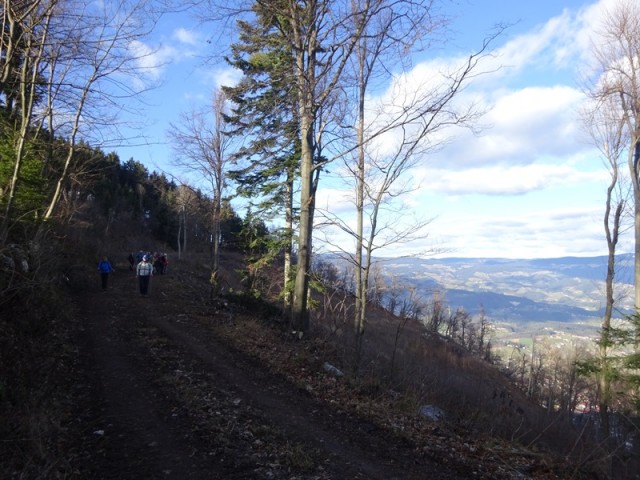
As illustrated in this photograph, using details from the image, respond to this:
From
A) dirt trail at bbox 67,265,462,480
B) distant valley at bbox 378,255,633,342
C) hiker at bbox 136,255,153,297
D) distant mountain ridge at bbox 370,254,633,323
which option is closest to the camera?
dirt trail at bbox 67,265,462,480

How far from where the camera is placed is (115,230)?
1870 inches

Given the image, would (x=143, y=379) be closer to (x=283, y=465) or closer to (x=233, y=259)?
(x=283, y=465)

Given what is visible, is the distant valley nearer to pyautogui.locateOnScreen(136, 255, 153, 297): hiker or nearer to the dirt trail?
pyautogui.locateOnScreen(136, 255, 153, 297): hiker

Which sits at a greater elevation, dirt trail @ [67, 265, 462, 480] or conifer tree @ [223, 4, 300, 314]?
conifer tree @ [223, 4, 300, 314]

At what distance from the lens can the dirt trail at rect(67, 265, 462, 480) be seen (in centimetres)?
468

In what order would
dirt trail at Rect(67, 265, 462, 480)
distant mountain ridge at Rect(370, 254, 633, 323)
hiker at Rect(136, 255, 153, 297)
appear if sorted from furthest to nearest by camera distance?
1. distant mountain ridge at Rect(370, 254, 633, 323)
2. hiker at Rect(136, 255, 153, 297)
3. dirt trail at Rect(67, 265, 462, 480)

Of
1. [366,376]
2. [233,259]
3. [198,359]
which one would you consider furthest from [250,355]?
[233,259]

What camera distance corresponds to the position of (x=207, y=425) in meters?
5.57

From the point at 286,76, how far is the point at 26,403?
7296 millimetres

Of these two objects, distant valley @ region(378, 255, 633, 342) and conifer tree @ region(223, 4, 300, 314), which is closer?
conifer tree @ region(223, 4, 300, 314)

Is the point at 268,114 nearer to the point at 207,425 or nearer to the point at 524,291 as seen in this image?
the point at 207,425

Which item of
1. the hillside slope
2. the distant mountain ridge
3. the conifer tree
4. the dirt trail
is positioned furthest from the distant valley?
the dirt trail

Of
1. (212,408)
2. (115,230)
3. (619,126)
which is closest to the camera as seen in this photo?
(212,408)

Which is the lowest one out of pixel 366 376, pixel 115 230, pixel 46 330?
pixel 366 376
